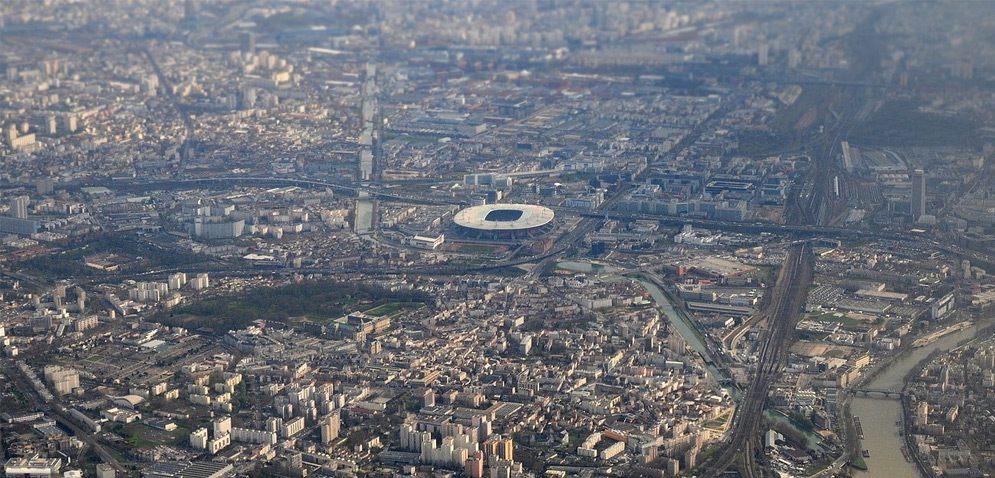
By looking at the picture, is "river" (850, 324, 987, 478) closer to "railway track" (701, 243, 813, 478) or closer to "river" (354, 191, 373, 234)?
"railway track" (701, 243, 813, 478)

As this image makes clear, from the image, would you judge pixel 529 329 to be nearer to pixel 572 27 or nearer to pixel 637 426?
pixel 637 426

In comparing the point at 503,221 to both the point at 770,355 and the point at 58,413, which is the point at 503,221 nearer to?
the point at 770,355

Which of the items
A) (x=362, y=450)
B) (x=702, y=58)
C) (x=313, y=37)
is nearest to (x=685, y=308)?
(x=362, y=450)

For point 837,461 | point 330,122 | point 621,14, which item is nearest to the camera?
point 837,461

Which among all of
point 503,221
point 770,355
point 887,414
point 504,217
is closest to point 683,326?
point 770,355

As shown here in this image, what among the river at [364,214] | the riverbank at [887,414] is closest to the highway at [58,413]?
the riverbank at [887,414]

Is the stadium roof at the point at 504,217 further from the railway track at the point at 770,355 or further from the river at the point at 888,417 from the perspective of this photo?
the river at the point at 888,417
